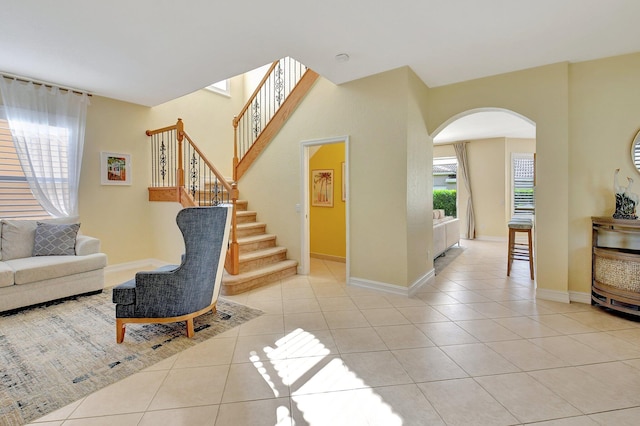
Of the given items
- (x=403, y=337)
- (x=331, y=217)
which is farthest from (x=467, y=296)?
(x=331, y=217)

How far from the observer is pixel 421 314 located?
3.31 metres

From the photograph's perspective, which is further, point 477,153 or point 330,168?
point 477,153

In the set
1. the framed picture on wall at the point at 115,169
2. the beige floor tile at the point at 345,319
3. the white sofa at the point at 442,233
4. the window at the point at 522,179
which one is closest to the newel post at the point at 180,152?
the framed picture on wall at the point at 115,169

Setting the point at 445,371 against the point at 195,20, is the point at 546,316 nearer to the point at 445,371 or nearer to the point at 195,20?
the point at 445,371

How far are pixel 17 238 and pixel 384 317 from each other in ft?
15.0

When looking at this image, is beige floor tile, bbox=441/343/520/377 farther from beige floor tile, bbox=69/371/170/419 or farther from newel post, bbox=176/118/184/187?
newel post, bbox=176/118/184/187

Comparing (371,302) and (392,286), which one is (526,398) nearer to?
(371,302)

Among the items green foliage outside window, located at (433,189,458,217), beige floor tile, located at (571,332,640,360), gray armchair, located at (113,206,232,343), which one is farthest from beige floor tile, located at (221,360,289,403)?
green foliage outside window, located at (433,189,458,217)

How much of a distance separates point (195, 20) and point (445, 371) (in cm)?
362

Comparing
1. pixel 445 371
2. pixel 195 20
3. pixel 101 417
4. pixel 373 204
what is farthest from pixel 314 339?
pixel 195 20

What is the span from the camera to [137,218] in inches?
211

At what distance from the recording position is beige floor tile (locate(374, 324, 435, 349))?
8.60 feet

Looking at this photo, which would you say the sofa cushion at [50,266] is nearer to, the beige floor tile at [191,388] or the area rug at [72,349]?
the area rug at [72,349]

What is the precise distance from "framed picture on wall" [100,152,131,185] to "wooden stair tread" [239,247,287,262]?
8.40ft
